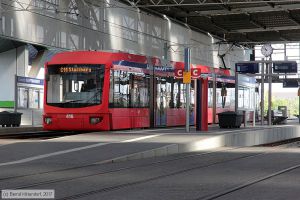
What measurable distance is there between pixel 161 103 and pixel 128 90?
3.58 meters

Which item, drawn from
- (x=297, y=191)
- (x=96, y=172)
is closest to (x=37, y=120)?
(x=96, y=172)

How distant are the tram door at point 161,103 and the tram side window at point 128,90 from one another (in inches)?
44.7

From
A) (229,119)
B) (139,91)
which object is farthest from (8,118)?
(229,119)

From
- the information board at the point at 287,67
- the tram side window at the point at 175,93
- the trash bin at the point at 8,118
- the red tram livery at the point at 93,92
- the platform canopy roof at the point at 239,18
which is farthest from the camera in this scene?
the platform canopy roof at the point at 239,18

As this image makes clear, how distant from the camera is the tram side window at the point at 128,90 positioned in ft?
80.6

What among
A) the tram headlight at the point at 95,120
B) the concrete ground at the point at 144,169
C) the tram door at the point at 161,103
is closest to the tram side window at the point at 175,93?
the tram door at the point at 161,103

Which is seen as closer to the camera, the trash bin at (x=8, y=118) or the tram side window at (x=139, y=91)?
the tram side window at (x=139, y=91)

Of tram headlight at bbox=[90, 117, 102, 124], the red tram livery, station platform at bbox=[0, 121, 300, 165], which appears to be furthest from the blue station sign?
station platform at bbox=[0, 121, 300, 165]

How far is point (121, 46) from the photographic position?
47969mm

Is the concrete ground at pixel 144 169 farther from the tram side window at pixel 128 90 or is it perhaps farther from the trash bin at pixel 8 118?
the trash bin at pixel 8 118

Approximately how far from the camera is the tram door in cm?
2866

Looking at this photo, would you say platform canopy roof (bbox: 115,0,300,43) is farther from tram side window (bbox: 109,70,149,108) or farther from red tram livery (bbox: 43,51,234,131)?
red tram livery (bbox: 43,51,234,131)

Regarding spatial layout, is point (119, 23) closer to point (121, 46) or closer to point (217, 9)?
point (121, 46)

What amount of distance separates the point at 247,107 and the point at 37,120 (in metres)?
13.8
